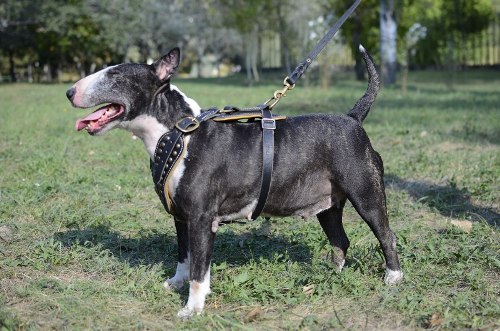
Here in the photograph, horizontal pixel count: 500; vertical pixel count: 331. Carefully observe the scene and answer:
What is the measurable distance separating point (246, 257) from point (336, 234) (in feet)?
2.53

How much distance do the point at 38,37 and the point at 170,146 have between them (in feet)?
124

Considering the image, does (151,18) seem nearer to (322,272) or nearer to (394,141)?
(394,141)

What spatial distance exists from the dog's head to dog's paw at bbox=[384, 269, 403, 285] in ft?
6.63

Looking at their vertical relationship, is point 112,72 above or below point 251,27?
below

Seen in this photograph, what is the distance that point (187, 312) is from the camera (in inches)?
153

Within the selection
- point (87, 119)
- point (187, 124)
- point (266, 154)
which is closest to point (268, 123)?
point (266, 154)

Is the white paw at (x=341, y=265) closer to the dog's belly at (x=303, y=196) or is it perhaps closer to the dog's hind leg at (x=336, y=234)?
the dog's hind leg at (x=336, y=234)

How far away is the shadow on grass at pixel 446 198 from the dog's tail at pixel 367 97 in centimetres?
191

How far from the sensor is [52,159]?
8609mm

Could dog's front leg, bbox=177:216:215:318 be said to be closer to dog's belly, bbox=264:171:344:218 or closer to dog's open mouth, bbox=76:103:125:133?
dog's belly, bbox=264:171:344:218

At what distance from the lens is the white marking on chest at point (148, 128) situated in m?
4.02

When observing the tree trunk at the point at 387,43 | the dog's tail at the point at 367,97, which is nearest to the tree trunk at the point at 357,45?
the tree trunk at the point at 387,43

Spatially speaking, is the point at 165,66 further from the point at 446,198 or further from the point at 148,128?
the point at 446,198

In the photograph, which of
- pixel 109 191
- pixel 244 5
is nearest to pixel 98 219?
pixel 109 191
